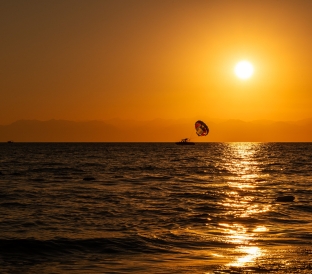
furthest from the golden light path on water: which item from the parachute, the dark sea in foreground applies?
the parachute

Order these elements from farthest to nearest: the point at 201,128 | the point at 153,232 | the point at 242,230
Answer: the point at 201,128 < the point at 242,230 < the point at 153,232

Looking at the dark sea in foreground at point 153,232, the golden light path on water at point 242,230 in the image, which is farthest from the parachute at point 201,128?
the golden light path on water at point 242,230

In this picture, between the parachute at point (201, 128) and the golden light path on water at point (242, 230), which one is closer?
the golden light path on water at point (242, 230)

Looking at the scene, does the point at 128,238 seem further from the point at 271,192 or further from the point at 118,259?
the point at 271,192

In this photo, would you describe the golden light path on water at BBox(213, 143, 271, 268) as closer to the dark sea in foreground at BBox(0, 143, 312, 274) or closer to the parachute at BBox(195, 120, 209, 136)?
the dark sea in foreground at BBox(0, 143, 312, 274)

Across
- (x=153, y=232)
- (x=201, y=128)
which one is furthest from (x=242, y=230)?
(x=201, y=128)

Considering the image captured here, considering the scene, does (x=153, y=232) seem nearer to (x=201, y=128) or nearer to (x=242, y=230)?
(x=242, y=230)

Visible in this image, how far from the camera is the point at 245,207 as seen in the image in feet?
107

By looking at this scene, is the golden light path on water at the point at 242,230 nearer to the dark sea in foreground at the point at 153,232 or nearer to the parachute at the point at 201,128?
the dark sea in foreground at the point at 153,232

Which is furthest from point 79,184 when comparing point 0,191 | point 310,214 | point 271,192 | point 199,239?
point 199,239

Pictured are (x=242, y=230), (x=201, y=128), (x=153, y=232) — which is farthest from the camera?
(x=201, y=128)

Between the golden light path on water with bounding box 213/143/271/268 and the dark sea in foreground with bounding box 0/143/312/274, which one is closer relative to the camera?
the dark sea in foreground with bounding box 0/143/312/274

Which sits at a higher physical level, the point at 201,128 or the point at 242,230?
the point at 201,128

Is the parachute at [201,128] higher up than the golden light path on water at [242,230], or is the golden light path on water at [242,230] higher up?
the parachute at [201,128]
